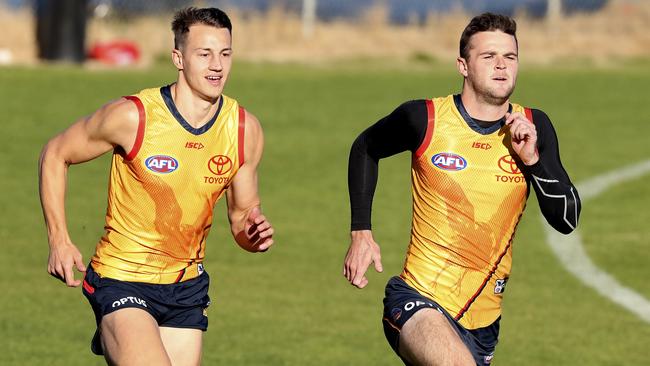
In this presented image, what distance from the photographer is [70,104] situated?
21.6 meters

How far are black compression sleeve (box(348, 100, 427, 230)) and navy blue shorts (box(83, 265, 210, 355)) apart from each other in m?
1.02

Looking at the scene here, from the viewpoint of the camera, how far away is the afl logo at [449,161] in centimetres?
874

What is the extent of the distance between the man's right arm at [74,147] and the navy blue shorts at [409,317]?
1.73 metres

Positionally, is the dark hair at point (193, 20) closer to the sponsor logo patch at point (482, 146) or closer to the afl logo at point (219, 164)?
the afl logo at point (219, 164)

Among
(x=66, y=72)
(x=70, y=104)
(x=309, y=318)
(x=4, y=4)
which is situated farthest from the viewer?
(x=4, y=4)

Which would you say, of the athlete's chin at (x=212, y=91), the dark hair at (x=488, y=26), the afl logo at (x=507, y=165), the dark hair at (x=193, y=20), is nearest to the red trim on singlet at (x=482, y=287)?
the afl logo at (x=507, y=165)

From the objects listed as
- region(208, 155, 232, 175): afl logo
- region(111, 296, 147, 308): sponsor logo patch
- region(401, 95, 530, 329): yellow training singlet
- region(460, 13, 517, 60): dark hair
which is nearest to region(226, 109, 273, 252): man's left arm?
region(208, 155, 232, 175): afl logo

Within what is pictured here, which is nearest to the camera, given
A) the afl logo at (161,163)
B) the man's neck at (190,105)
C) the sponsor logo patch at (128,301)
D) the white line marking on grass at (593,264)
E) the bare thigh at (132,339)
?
the bare thigh at (132,339)

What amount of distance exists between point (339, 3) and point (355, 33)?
1.02 meters

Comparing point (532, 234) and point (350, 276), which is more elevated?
point (350, 276)

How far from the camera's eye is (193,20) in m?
8.73

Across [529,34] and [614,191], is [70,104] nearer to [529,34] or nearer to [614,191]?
[614,191]

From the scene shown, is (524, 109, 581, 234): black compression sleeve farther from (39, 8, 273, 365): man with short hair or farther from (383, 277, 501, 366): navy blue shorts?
(39, 8, 273, 365): man with short hair

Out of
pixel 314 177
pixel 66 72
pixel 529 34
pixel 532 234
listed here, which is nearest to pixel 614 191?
pixel 532 234
